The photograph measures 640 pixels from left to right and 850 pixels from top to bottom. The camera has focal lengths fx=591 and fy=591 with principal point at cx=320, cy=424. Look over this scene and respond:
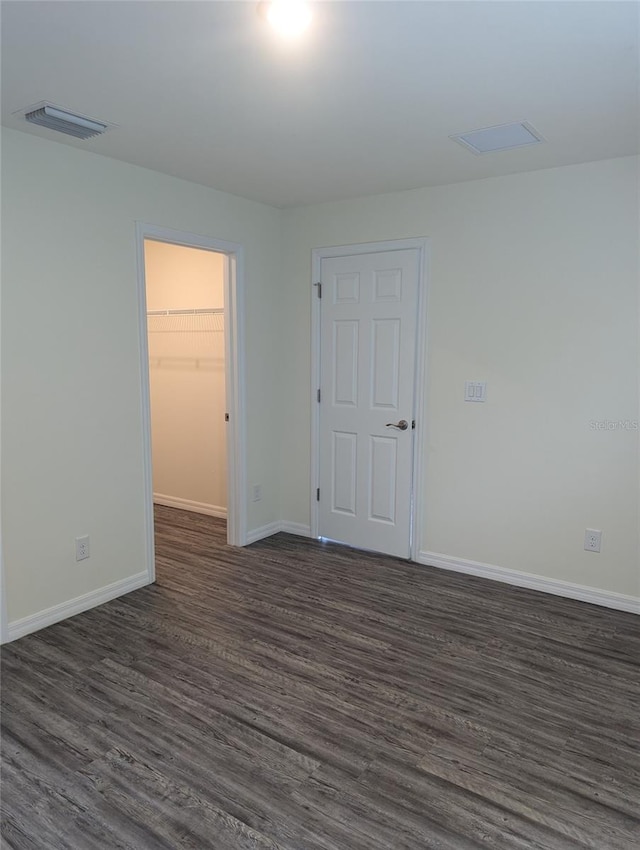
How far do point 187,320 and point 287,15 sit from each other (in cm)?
346

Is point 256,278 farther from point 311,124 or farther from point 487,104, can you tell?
point 487,104

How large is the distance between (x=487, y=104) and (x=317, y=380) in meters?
2.36

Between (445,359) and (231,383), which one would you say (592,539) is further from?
(231,383)

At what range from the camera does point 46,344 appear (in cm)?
303

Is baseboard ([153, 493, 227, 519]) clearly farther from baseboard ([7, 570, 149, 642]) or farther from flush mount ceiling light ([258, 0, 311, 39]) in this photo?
flush mount ceiling light ([258, 0, 311, 39])

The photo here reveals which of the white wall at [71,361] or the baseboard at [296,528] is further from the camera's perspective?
the baseboard at [296,528]

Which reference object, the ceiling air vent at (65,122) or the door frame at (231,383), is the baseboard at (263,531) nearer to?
the door frame at (231,383)

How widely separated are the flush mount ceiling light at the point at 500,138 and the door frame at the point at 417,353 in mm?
910

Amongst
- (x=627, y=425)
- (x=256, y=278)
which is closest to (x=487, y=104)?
(x=627, y=425)

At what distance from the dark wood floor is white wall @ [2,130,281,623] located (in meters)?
0.35

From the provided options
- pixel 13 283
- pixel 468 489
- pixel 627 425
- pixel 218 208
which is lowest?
pixel 468 489

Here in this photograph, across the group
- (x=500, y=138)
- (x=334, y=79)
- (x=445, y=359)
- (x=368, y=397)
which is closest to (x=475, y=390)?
(x=445, y=359)

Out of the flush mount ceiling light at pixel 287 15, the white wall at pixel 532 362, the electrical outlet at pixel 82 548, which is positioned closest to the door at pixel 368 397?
the white wall at pixel 532 362

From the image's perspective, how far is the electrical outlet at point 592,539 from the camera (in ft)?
11.3
